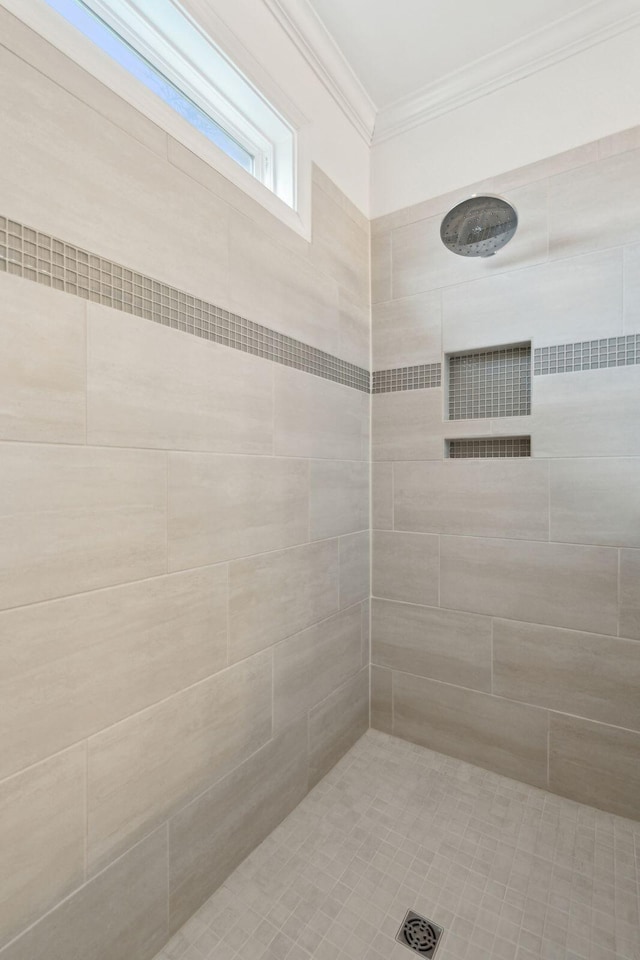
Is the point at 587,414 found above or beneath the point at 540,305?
beneath

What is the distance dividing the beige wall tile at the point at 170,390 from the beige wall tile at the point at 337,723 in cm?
105

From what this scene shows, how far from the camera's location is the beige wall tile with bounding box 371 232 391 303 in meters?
2.02

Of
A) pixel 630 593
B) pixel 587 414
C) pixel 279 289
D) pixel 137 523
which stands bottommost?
pixel 630 593

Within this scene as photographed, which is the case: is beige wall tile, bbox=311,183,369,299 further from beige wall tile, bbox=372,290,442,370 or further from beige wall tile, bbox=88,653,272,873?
beige wall tile, bbox=88,653,272,873

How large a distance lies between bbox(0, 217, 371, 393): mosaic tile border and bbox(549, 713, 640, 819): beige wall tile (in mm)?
1643

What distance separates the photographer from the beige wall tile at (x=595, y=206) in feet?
5.08

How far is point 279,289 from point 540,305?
3.15 ft

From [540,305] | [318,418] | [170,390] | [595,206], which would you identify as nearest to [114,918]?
[170,390]

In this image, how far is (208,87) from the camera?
4.61 feet

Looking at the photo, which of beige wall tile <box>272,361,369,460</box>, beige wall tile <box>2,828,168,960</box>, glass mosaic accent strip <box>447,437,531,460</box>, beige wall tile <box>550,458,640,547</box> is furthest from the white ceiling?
beige wall tile <box>2,828,168,960</box>

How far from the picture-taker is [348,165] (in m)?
1.91

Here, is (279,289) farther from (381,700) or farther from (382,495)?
(381,700)

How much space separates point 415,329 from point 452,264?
283 millimetres

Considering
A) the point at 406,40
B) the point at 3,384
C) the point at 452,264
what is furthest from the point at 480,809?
the point at 406,40
